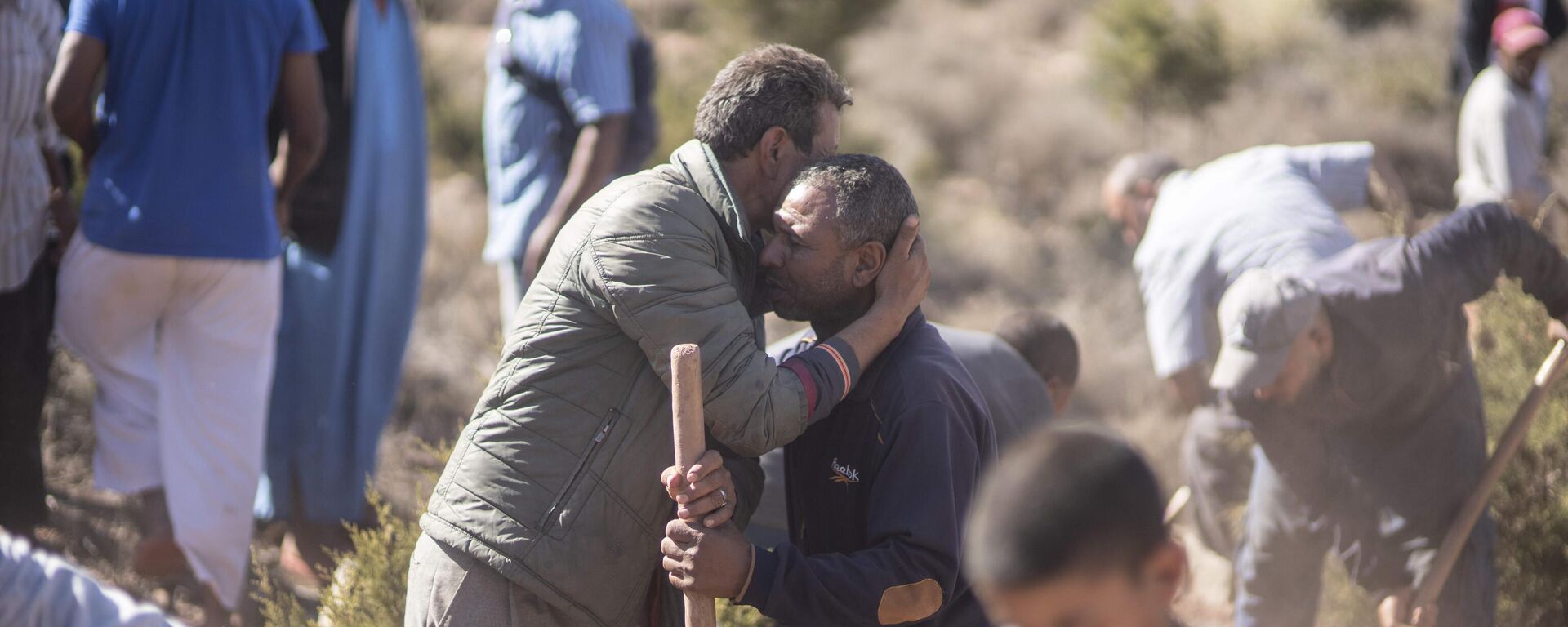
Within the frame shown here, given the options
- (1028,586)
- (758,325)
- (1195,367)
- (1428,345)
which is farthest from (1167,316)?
(1028,586)

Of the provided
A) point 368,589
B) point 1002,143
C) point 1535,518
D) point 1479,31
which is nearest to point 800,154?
point 368,589

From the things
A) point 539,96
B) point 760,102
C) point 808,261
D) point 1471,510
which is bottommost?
point 1471,510

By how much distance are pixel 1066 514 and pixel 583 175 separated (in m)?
3.54

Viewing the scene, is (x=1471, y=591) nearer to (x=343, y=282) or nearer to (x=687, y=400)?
(x=687, y=400)

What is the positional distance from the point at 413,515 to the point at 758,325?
130 inches

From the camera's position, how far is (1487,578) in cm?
395

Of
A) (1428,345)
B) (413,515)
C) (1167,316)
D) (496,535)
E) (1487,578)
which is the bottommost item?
(413,515)

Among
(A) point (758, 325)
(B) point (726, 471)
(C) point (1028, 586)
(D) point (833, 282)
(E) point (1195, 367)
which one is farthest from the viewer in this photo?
(E) point (1195, 367)

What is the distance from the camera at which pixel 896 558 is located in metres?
2.26

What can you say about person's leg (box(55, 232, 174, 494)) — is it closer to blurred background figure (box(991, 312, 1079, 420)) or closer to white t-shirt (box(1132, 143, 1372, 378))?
blurred background figure (box(991, 312, 1079, 420))

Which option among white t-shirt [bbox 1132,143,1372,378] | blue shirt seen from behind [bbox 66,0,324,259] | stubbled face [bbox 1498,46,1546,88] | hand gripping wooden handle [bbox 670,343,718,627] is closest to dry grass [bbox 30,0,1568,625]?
white t-shirt [bbox 1132,143,1372,378]

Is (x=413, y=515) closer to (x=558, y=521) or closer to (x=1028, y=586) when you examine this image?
(x=558, y=521)

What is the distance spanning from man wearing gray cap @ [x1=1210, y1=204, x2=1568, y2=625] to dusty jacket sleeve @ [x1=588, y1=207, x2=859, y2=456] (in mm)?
2002

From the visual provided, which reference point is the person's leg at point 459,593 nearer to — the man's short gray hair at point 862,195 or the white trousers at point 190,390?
the man's short gray hair at point 862,195
